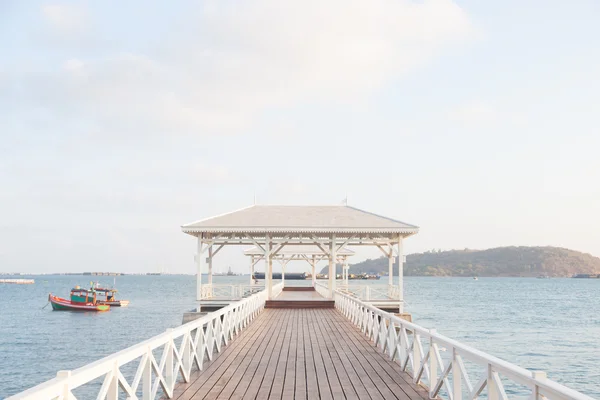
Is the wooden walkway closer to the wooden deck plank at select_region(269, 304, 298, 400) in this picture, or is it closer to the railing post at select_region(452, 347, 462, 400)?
the wooden deck plank at select_region(269, 304, 298, 400)

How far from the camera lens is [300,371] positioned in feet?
29.0

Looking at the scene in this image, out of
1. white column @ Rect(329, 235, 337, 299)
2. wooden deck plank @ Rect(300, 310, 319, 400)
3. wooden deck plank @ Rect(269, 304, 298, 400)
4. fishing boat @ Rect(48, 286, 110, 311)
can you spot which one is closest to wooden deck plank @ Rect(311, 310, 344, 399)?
wooden deck plank @ Rect(300, 310, 319, 400)

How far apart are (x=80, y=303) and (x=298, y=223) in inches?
1314

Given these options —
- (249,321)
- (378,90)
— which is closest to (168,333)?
(249,321)

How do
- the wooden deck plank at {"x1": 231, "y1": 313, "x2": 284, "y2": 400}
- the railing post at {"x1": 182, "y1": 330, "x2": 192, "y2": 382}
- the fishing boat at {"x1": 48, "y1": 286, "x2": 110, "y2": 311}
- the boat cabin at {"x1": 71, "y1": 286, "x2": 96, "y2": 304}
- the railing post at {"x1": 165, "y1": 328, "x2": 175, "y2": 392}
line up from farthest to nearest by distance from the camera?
the boat cabin at {"x1": 71, "y1": 286, "x2": 96, "y2": 304} < the fishing boat at {"x1": 48, "y1": 286, "x2": 110, "y2": 311} < the railing post at {"x1": 182, "y1": 330, "x2": 192, "y2": 382} < the wooden deck plank at {"x1": 231, "y1": 313, "x2": 284, "y2": 400} < the railing post at {"x1": 165, "y1": 328, "x2": 175, "y2": 392}

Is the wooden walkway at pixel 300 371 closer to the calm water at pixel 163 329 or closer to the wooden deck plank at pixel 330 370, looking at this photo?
the wooden deck plank at pixel 330 370

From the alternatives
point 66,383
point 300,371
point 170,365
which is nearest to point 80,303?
point 300,371

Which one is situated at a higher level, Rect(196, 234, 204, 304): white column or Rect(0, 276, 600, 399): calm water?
Rect(196, 234, 204, 304): white column

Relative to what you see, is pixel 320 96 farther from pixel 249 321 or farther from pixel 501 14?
pixel 249 321

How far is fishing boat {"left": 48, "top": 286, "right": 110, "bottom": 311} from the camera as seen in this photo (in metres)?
48.2

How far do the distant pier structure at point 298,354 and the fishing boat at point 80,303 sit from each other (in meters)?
28.9

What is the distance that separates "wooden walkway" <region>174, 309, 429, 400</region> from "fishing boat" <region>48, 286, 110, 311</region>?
38.0 m

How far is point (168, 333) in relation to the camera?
7.16 metres

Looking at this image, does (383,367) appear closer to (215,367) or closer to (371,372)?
(371,372)
